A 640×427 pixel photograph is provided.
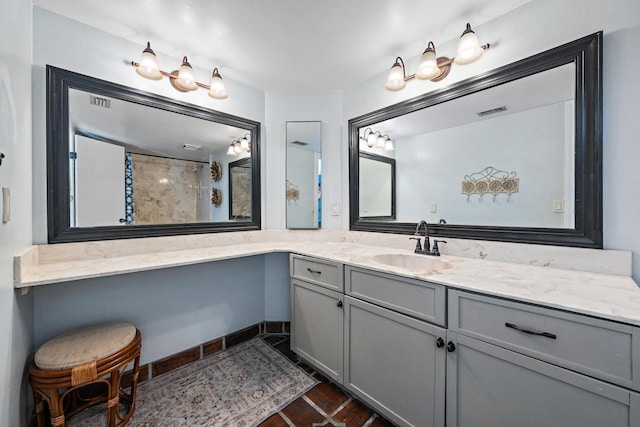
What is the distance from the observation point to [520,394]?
0.89 meters

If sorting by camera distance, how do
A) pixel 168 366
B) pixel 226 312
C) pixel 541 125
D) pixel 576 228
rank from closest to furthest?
pixel 576 228, pixel 541 125, pixel 168 366, pixel 226 312

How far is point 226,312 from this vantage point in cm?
206

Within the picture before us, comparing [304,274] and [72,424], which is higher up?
[304,274]

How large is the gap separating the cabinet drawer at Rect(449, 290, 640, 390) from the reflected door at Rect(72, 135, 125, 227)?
6.42 ft

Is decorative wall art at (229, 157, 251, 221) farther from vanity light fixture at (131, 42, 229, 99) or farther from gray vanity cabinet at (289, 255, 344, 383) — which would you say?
gray vanity cabinet at (289, 255, 344, 383)

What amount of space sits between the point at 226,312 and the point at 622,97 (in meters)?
2.65

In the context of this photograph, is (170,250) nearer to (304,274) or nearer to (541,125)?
(304,274)

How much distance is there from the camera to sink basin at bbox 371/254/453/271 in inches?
60.6

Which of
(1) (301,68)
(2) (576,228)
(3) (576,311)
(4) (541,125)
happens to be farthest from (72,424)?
(4) (541,125)

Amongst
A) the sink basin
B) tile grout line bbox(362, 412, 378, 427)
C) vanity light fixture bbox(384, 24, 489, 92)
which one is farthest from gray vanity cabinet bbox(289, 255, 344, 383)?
vanity light fixture bbox(384, 24, 489, 92)

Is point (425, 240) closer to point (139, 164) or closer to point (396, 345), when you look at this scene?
point (396, 345)

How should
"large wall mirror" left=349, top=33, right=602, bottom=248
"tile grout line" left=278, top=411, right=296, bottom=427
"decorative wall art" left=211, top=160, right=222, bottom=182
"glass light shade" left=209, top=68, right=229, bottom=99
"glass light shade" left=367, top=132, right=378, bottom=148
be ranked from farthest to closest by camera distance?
"glass light shade" left=367, top=132, right=378, bottom=148, "decorative wall art" left=211, top=160, right=222, bottom=182, "glass light shade" left=209, top=68, right=229, bottom=99, "tile grout line" left=278, top=411, right=296, bottom=427, "large wall mirror" left=349, top=33, right=602, bottom=248

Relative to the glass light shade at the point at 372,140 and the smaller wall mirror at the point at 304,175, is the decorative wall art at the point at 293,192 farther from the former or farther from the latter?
the glass light shade at the point at 372,140

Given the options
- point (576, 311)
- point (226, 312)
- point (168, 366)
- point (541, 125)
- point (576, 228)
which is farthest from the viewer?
point (226, 312)
